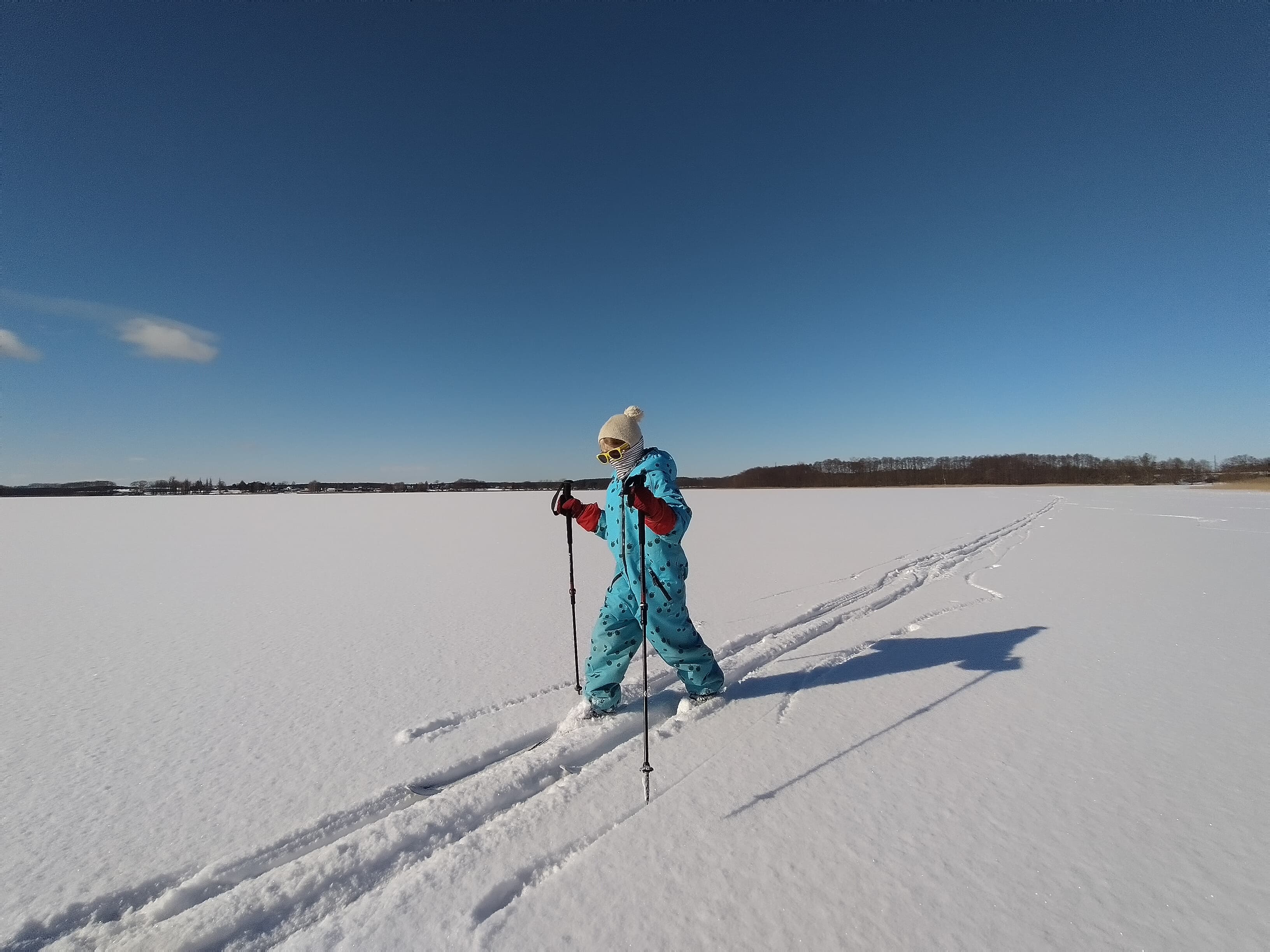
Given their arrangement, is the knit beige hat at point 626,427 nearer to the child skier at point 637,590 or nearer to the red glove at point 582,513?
the child skier at point 637,590

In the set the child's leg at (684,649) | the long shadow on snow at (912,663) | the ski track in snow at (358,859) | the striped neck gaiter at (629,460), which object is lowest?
the long shadow on snow at (912,663)

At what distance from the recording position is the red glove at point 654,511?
7.55ft

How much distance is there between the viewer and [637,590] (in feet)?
8.64

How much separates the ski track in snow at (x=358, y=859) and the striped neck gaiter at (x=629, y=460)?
131 centimetres

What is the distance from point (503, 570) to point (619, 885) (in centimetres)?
650

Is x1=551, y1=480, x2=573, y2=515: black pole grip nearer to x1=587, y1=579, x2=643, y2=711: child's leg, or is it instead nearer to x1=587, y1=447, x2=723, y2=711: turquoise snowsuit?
x1=587, y1=447, x2=723, y2=711: turquoise snowsuit

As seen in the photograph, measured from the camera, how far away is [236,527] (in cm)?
1557

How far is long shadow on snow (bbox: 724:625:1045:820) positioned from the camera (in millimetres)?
2996

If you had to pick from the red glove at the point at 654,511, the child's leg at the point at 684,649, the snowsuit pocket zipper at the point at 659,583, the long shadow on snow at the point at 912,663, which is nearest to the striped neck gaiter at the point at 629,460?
the red glove at the point at 654,511

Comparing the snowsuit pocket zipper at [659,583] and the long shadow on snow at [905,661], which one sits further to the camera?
the long shadow on snow at [905,661]

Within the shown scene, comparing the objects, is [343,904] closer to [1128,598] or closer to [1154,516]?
[1128,598]

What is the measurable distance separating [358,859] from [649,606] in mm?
1520

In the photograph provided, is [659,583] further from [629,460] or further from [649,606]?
[629,460]

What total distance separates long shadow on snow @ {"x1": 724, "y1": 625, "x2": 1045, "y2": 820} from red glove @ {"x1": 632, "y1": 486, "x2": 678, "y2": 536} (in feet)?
4.22
